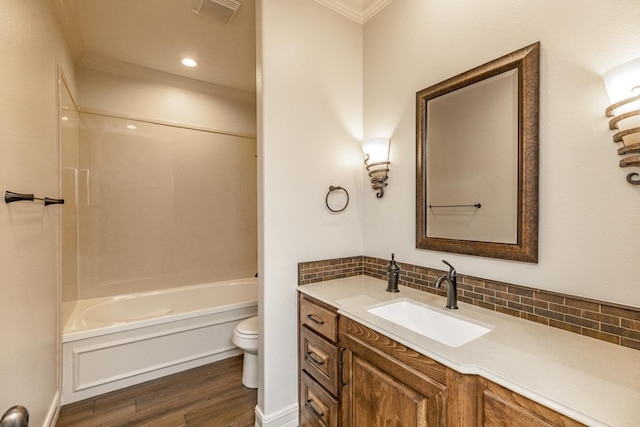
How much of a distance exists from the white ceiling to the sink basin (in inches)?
76.2

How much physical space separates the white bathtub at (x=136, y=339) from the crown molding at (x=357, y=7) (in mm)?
2512

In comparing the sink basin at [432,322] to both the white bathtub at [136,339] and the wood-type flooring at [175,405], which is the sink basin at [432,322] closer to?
the wood-type flooring at [175,405]

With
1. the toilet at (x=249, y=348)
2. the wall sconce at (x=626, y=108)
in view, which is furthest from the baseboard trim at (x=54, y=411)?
the wall sconce at (x=626, y=108)

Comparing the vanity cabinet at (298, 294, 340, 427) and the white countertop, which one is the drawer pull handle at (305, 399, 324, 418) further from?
the white countertop

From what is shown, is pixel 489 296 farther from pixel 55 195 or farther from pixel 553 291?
pixel 55 195

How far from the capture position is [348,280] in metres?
1.92

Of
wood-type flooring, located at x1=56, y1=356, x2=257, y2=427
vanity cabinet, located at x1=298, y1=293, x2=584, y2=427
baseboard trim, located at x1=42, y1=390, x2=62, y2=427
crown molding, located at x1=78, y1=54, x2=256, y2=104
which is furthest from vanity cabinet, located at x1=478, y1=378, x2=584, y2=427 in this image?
crown molding, located at x1=78, y1=54, x2=256, y2=104

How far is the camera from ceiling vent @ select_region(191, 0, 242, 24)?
186cm

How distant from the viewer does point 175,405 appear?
197cm

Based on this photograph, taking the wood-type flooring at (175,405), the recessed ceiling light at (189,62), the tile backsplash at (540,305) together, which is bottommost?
the wood-type flooring at (175,405)

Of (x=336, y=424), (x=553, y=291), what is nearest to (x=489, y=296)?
(x=553, y=291)

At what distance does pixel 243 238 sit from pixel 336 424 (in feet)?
7.87

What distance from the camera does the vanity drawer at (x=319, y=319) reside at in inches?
56.8

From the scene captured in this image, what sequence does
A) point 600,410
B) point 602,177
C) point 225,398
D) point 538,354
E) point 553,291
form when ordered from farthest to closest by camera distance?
point 225,398 → point 553,291 → point 602,177 → point 538,354 → point 600,410
